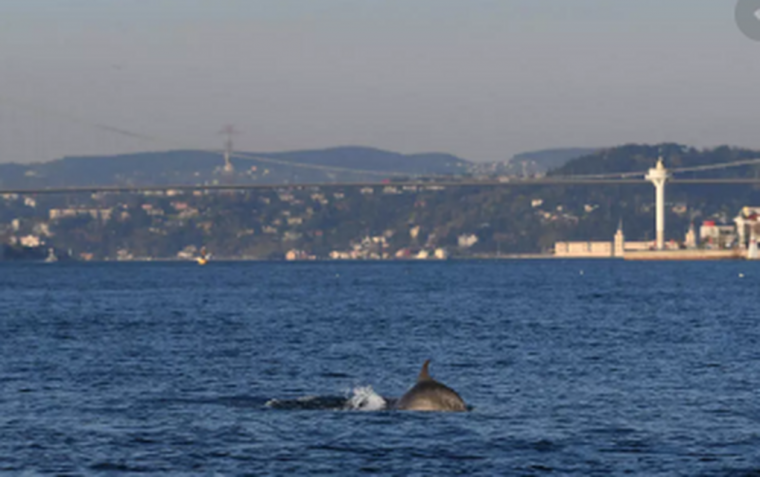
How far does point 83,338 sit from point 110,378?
15635mm

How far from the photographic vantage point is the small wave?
26.1 metres

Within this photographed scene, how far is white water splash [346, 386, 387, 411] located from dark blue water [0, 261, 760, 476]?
407mm

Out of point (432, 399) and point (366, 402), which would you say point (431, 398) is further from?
point (366, 402)

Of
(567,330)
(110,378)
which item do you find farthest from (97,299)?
(110,378)

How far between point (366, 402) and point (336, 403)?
0.72 m

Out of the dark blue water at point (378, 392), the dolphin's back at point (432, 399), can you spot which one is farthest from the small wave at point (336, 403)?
the dolphin's back at point (432, 399)

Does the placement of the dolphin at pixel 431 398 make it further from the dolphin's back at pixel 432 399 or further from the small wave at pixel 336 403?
the small wave at pixel 336 403

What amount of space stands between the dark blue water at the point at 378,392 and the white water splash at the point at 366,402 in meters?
0.41

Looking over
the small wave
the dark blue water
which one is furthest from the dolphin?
the small wave

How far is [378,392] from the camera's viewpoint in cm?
2970

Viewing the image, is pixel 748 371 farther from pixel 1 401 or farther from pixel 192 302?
pixel 192 302

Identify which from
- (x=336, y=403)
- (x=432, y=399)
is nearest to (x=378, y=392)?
(x=336, y=403)

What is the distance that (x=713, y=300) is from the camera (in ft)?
261

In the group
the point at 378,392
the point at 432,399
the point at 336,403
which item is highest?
the point at 432,399
